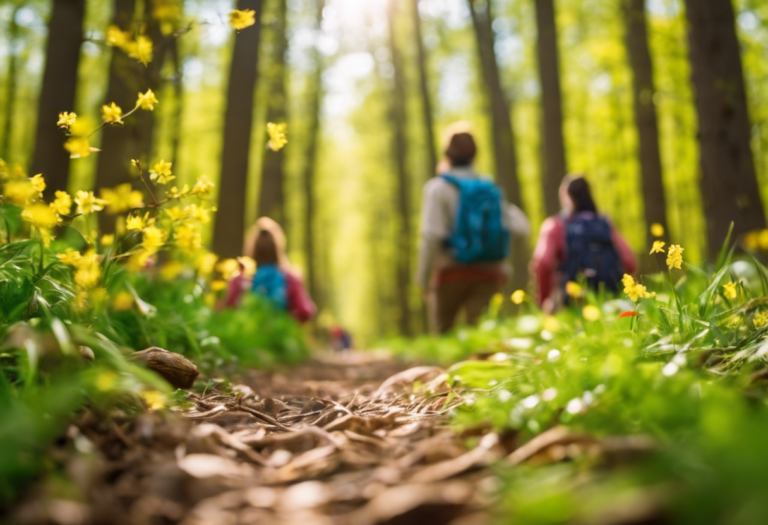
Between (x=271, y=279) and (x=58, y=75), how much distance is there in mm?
2983

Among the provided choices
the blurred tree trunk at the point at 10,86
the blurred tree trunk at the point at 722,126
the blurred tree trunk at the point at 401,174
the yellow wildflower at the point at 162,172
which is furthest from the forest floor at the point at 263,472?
the blurred tree trunk at the point at 10,86

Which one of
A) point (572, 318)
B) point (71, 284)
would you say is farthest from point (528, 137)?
point (71, 284)

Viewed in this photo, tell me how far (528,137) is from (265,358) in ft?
54.1

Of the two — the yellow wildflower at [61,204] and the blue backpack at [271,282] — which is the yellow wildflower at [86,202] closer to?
the yellow wildflower at [61,204]

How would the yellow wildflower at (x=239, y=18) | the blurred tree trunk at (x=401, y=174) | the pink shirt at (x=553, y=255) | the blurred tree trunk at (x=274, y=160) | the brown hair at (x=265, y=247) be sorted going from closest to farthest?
the yellow wildflower at (x=239, y=18) → the pink shirt at (x=553, y=255) → the brown hair at (x=265, y=247) → the blurred tree trunk at (x=274, y=160) → the blurred tree trunk at (x=401, y=174)

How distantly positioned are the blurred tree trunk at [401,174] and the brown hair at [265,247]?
8.33 m

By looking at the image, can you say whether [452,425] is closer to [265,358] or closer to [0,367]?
[0,367]

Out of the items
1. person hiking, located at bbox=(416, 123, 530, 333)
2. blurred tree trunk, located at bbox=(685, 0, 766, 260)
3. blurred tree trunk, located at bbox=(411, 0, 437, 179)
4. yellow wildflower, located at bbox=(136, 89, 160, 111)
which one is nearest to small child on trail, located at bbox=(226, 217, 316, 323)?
person hiking, located at bbox=(416, 123, 530, 333)

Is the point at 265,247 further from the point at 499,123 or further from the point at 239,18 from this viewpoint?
the point at 499,123

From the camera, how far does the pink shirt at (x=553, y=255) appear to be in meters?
5.21

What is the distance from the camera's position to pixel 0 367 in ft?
5.29

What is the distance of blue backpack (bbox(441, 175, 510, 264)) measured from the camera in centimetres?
537

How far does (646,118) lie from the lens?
8641 millimetres

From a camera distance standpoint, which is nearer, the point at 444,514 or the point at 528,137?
the point at 444,514
